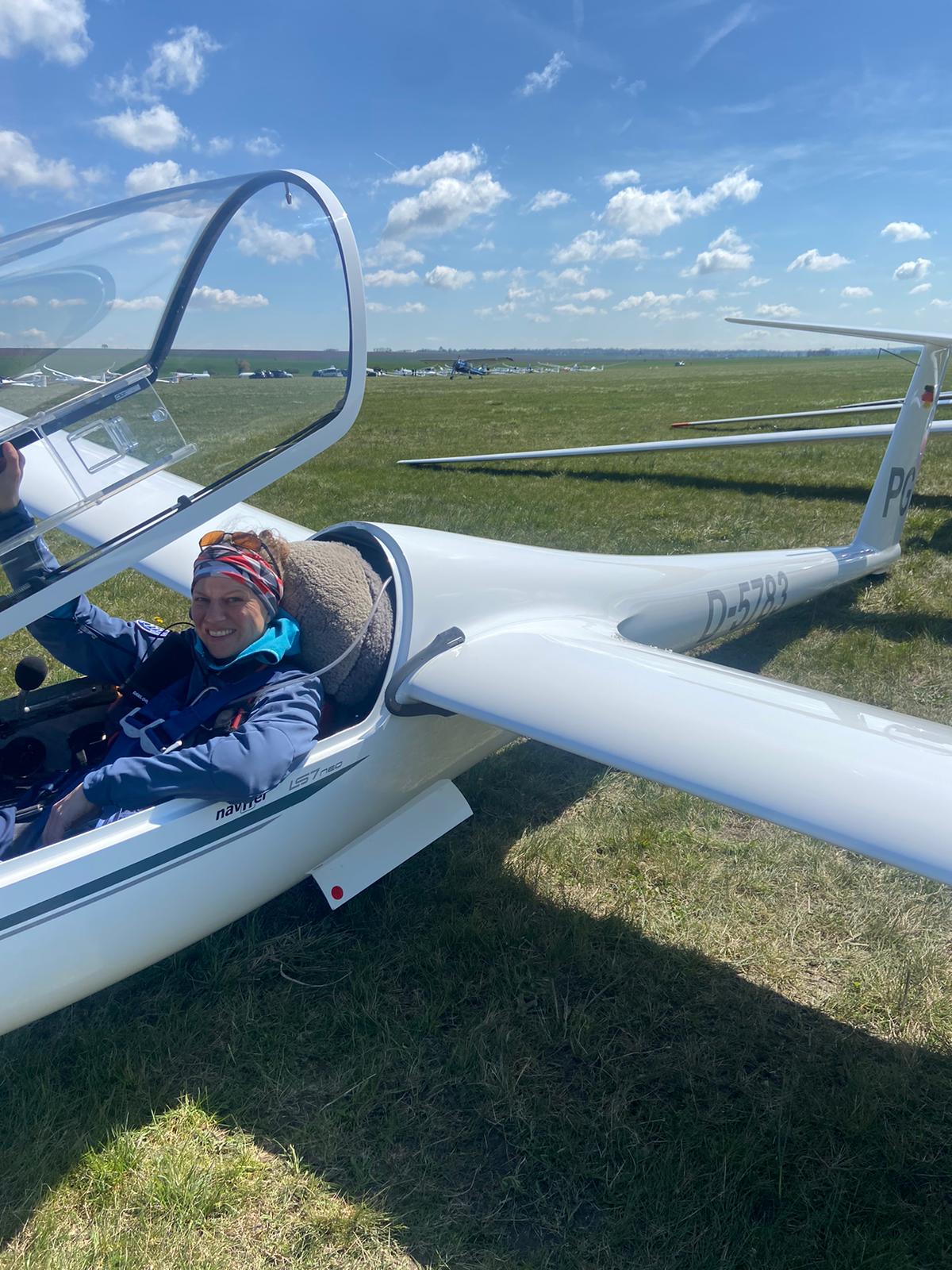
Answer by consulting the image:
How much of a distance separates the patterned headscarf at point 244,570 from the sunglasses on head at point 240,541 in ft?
0.04

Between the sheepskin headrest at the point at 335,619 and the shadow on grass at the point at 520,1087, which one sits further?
the sheepskin headrest at the point at 335,619

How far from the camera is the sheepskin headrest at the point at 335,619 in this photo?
2.73 metres

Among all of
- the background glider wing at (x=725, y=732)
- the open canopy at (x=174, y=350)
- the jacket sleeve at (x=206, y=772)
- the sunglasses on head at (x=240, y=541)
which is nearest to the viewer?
the background glider wing at (x=725, y=732)

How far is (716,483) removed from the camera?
1150 cm

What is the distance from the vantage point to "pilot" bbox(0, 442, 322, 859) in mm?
2168

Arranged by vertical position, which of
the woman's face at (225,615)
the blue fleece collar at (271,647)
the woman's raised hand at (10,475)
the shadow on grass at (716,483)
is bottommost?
the shadow on grass at (716,483)

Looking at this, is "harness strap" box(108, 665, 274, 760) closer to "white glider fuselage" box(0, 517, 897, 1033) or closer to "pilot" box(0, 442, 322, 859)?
"pilot" box(0, 442, 322, 859)

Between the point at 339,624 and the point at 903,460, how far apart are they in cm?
502

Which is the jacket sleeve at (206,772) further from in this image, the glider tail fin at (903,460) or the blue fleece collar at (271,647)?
the glider tail fin at (903,460)

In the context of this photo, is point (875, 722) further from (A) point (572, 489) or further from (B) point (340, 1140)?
(A) point (572, 489)

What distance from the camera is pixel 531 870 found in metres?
3.30

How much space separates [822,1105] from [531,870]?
133 centimetres

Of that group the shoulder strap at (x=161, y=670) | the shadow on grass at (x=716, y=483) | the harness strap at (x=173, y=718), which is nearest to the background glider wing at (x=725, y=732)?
the harness strap at (x=173, y=718)

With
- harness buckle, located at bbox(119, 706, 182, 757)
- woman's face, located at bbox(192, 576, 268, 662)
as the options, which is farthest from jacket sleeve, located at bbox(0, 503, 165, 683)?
woman's face, located at bbox(192, 576, 268, 662)
